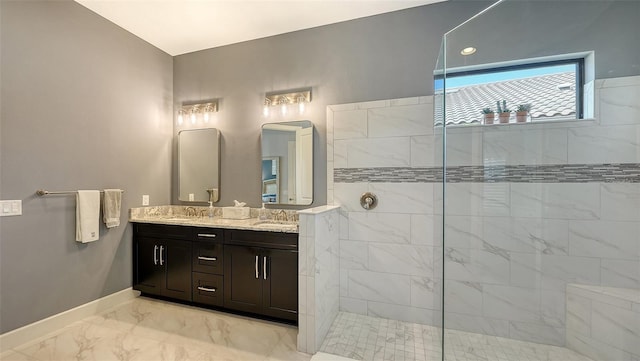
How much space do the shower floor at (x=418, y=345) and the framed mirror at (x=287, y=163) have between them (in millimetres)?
1279

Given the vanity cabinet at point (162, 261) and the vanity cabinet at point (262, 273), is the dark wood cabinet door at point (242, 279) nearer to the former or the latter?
the vanity cabinet at point (262, 273)

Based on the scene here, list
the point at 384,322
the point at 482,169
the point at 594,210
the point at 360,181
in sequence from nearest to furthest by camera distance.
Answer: the point at 594,210, the point at 482,169, the point at 384,322, the point at 360,181

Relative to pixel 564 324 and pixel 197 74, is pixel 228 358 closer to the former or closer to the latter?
pixel 564 324

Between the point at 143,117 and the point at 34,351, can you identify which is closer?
the point at 34,351

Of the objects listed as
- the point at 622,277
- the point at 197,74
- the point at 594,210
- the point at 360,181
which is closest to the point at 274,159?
the point at 360,181

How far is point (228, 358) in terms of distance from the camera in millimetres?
1907

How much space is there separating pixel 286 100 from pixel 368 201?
4.64 feet

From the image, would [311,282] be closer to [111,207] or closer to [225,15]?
[111,207]

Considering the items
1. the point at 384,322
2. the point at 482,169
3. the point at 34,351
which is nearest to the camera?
the point at 34,351

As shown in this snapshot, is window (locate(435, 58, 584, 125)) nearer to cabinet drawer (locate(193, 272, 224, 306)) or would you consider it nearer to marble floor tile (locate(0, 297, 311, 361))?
marble floor tile (locate(0, 297, 311, 361))

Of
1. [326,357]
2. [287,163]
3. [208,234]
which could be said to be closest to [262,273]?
[208,234]

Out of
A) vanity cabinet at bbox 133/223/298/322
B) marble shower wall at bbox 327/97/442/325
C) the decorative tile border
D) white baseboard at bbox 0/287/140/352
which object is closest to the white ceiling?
marble shower wall at bbox 327/97/442/325

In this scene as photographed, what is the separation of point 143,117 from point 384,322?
3.39 metres

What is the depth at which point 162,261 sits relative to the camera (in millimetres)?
2768
